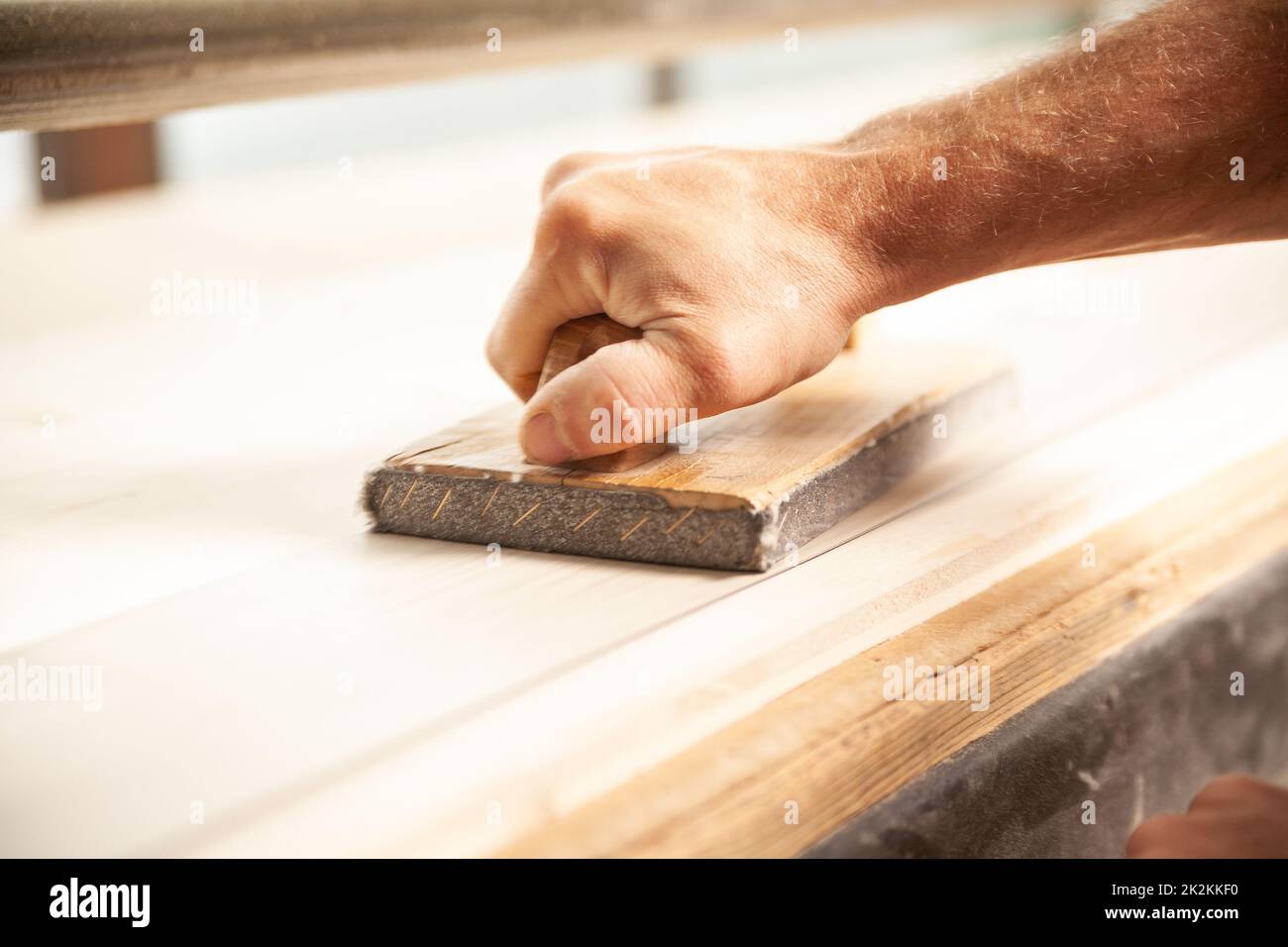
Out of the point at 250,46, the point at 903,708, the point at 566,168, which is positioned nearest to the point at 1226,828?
the point at 903,708

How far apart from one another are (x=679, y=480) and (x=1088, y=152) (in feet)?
1.32

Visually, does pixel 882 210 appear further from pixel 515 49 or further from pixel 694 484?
pixel 515 49

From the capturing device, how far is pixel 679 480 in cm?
82

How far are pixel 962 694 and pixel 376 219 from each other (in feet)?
4.40

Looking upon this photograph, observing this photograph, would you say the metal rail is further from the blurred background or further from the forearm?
the forearm

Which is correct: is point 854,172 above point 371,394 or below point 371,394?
above

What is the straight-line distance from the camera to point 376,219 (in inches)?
72.8

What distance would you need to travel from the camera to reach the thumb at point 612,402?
82 centimetres

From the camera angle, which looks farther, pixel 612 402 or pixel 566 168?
pixel 566 168

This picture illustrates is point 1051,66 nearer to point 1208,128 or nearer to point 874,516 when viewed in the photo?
point 1208,128

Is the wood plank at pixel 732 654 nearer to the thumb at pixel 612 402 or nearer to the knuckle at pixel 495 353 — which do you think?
the thumb at pixel 612 402

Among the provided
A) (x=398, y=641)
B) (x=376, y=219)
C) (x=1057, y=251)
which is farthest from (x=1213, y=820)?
(x=376, y=219)

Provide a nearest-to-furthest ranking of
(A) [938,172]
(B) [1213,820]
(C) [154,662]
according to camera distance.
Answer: (C) [154,662]
(B) [1213,820]
(A) [938,172]

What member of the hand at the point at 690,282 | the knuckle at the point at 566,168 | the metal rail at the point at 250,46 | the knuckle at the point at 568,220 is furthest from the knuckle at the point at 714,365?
the metal rail at the point at 250,46
